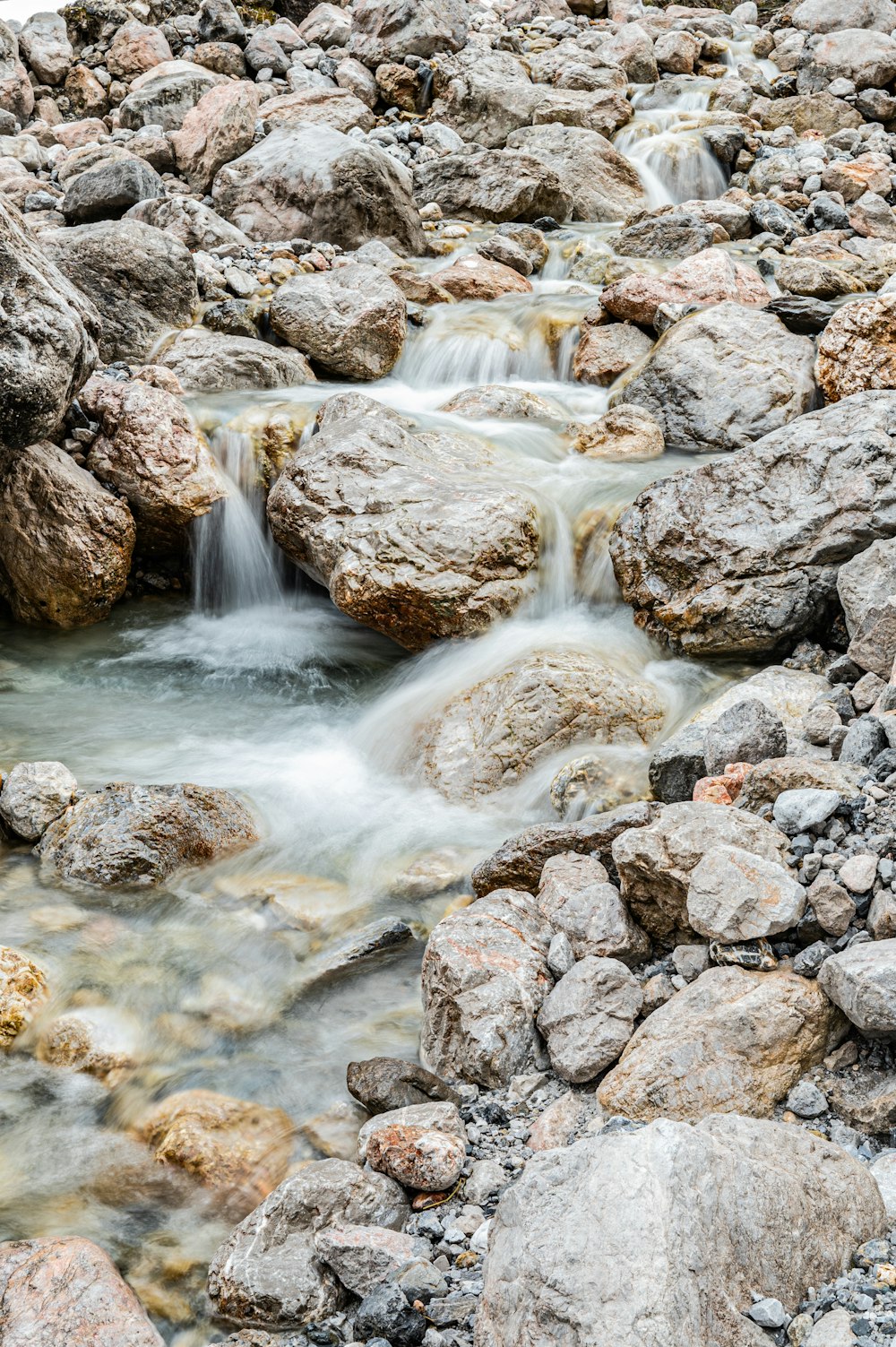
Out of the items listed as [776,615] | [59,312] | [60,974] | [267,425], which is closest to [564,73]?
[267,425]

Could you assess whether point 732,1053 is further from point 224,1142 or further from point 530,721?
point 530,721

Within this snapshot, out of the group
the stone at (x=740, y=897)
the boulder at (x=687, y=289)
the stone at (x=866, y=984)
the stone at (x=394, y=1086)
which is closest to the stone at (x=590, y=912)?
the stone at (x=740, y=897)

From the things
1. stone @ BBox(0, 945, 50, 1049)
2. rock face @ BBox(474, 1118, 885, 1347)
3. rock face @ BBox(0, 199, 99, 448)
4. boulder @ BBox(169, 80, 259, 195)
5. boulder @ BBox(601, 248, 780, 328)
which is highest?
boulder @ BBox(169, 80, 259, 195)

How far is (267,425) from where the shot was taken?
299 inches

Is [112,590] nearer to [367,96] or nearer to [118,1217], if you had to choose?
[118,1217]

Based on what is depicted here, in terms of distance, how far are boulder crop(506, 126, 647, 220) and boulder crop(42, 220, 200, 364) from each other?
228 inches

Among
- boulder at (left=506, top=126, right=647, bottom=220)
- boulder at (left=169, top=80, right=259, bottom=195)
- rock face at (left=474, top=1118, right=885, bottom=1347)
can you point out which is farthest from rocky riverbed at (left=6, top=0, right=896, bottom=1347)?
boulder at (left=506, top=126, right=647, bottom=220)

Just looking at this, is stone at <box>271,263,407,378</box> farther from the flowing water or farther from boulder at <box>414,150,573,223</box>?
boulder at <box>414,150,573,223</box>

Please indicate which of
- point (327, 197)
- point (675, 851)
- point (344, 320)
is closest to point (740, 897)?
point (675, 851)

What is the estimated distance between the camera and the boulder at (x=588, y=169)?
12.8m

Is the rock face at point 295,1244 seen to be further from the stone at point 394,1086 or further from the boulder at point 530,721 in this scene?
the boulder at point 530,721

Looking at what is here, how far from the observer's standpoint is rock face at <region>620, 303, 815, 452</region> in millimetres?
7285

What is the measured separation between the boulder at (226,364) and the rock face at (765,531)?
3863 millimetres

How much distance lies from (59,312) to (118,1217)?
510cm
